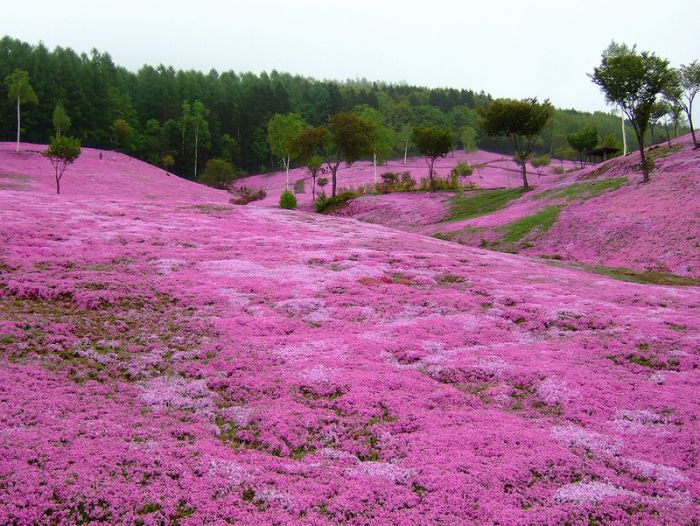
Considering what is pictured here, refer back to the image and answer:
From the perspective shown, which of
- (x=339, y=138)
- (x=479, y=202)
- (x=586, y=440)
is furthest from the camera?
(x=339, y=138)

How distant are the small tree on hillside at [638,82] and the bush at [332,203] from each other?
3297 cm

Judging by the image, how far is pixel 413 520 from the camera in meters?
5.41

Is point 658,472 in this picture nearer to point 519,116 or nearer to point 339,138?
point 519,116

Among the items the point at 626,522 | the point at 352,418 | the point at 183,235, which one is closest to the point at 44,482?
the point at 352,418

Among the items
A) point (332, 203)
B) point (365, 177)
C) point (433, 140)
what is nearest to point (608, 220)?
point (433, 140)

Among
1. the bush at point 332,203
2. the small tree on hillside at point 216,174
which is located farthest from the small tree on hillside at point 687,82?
the small tree on hillside at point 216,174

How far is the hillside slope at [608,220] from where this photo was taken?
2703 centimetres

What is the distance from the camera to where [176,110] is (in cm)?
11519

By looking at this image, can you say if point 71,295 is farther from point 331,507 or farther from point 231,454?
point 331,507

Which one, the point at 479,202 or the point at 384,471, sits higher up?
the point at 479,202

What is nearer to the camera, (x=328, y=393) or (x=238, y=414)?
(x=238, y=414)

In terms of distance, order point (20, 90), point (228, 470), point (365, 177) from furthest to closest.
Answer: point (365, 177)
point (20, 90)
point (228, 470)

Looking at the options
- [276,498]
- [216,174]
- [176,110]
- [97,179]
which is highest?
[176,110]

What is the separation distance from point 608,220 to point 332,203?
3704 centimetres
